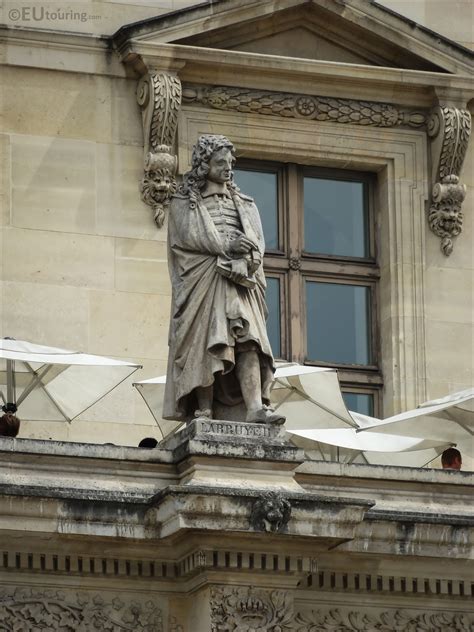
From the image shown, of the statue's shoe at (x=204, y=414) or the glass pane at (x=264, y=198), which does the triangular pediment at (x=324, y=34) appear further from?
the statue's shoe at (x=204, y=414)

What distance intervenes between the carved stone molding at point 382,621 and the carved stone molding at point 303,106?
7.54 meters

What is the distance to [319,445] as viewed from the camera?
32656 millimetres

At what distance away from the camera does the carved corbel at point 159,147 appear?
1273 inches

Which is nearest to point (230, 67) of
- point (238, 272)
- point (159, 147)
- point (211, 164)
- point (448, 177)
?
point (159, 147)

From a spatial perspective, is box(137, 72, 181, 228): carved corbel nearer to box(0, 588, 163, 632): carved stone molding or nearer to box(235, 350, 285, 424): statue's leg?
box(235, 350, 285, 424): statue's leg

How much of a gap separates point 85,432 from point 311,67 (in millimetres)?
5102

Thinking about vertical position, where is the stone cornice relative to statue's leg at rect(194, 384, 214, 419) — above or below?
above

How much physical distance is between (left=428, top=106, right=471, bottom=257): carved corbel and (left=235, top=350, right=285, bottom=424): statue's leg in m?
6.85

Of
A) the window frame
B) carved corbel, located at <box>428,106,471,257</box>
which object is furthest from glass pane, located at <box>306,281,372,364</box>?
carved corbel, located at <box>428,106,471,257</box>

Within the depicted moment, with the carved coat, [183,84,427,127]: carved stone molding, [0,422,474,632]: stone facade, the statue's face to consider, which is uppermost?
[183,84,427,127]: carved stone molding

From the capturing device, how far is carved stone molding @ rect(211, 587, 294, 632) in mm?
26531

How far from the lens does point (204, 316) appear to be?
2722cm
